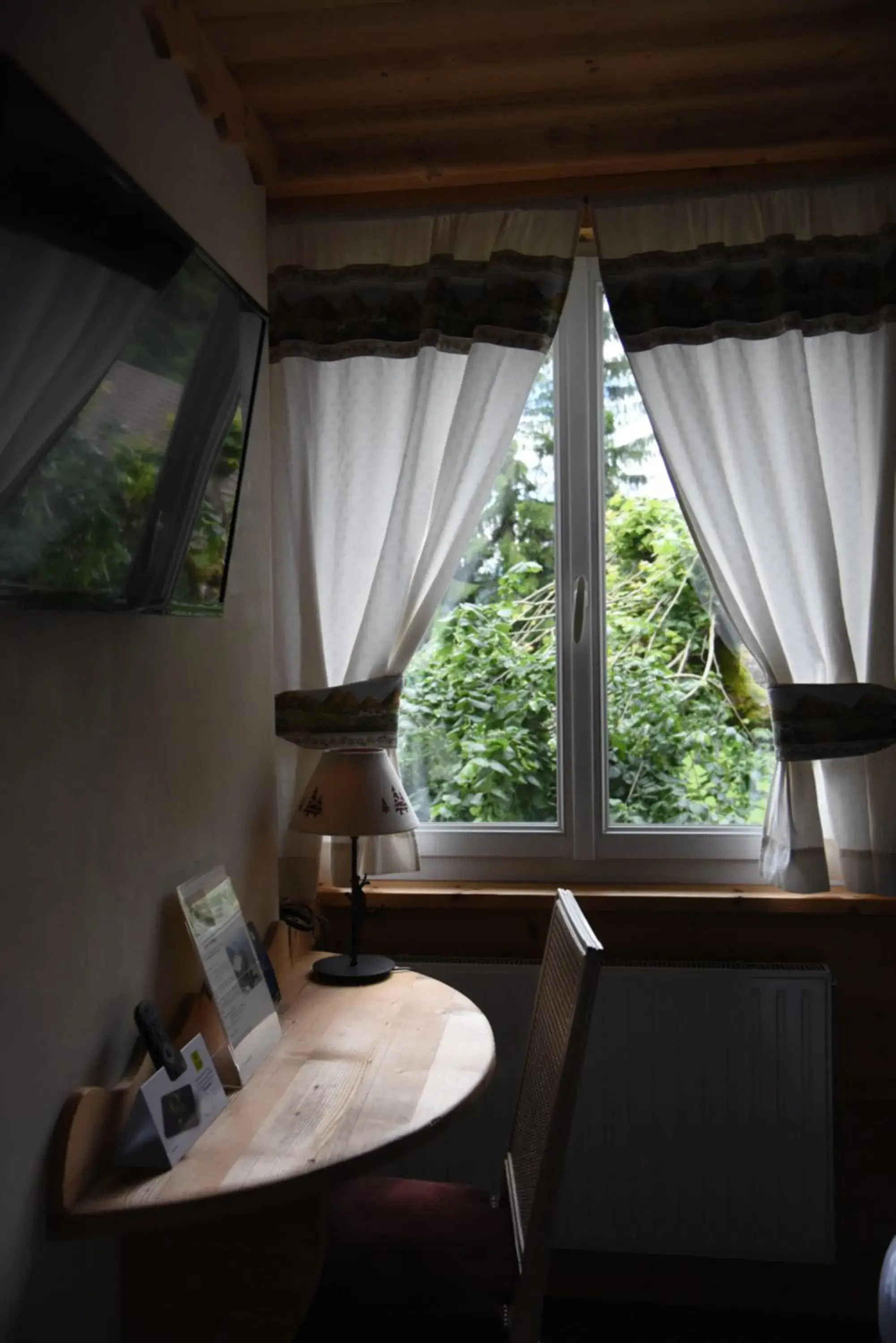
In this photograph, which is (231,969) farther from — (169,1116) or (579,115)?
(579,115)

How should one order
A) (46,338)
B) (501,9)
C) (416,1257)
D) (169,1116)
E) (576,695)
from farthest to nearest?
(576,695) < (501,9) < (416,1257) < (169,1116) < (46,338)

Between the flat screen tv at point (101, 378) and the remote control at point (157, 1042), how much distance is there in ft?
1.87

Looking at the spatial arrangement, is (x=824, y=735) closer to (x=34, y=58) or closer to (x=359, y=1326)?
(x=359, y=1326)

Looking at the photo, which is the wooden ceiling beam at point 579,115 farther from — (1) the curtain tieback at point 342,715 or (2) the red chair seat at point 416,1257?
(2) the red chair seat at point 416,1257

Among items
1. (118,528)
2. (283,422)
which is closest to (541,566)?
(283,422)

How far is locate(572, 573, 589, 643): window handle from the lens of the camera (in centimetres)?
245

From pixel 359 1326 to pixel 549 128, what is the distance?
2.22 m

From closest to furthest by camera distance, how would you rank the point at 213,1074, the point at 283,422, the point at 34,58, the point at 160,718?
the point at 34,58 < the point at 213,1074 < the point at 160,718 < the point at 283,422

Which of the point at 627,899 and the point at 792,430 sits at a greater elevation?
the point at 792,430

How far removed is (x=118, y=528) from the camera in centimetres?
141

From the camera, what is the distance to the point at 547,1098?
1.61 metres

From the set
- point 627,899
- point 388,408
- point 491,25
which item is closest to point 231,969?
point 627,899

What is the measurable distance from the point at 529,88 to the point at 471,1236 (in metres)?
2.08

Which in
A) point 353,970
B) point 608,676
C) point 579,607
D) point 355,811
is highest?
point 579,607
